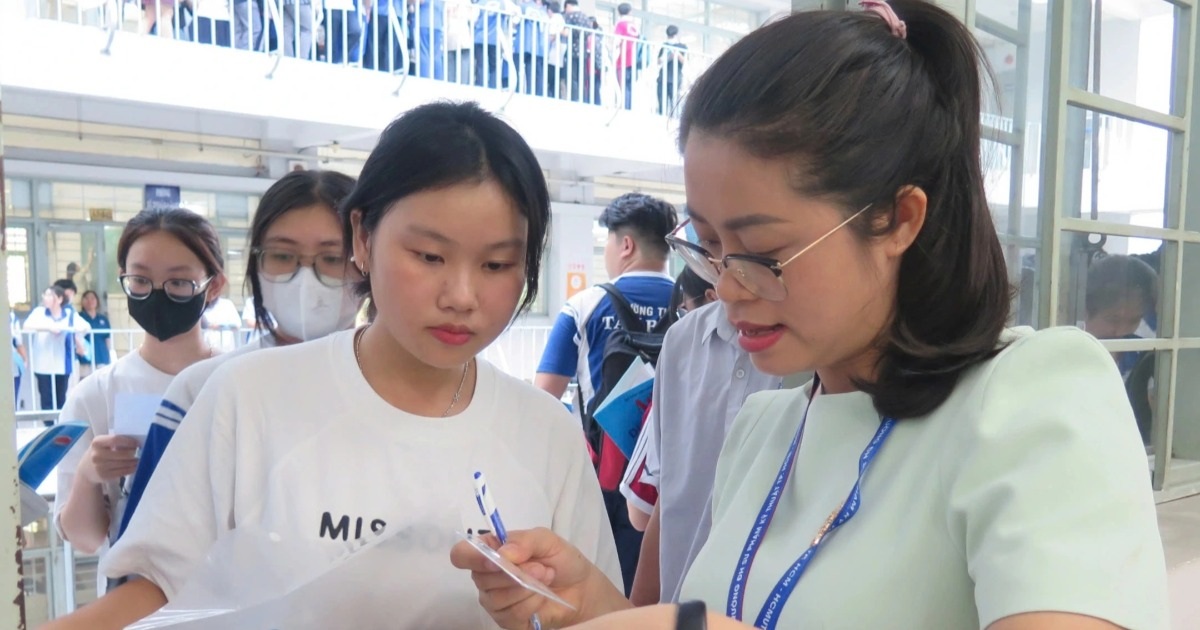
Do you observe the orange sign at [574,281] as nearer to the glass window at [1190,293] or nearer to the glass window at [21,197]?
the glass window at [21,197]

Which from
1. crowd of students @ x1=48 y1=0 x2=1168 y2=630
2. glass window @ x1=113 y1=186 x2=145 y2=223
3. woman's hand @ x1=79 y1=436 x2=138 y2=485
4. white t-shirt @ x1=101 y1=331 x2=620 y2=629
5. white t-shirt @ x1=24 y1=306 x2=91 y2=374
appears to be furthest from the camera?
glass window @ x1=113 y1=186 x2=145 y2=223

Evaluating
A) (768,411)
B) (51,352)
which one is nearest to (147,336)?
(768,411)

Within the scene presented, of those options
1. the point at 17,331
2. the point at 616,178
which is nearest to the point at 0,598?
the point at 17,331

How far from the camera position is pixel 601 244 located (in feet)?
42.9

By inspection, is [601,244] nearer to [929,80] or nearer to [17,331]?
[17,331]

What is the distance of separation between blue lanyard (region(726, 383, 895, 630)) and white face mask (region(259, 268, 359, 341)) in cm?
109

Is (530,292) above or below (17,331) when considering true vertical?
above

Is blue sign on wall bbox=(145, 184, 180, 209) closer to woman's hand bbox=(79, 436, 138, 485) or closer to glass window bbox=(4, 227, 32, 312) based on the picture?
glass window bbox=(4, 227, 32, 312)

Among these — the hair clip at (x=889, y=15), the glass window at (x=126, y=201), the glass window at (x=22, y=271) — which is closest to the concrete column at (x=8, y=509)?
the hair clip at (x=889, y=15)

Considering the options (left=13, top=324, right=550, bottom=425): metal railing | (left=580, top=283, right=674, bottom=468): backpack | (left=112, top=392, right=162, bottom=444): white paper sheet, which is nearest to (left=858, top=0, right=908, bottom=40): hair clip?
(left=112, top=392, right=162, bottom=444): white paper sheet

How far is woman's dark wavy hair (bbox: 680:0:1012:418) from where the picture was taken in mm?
776

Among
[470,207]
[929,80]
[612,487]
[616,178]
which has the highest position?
[616,178]

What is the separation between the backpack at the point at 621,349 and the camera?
2691 mm

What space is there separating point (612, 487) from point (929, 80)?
1.77 m
